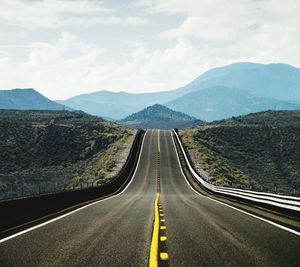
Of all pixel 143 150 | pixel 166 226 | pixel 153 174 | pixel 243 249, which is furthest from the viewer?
pixel 143 150

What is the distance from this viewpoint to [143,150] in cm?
8288

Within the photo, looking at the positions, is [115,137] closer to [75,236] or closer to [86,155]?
[86,155]

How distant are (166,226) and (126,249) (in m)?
Result: 4.03

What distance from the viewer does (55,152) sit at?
100062 millimetres

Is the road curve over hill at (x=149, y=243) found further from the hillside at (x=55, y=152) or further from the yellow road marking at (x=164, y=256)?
the hillside at (x=55, y=152)

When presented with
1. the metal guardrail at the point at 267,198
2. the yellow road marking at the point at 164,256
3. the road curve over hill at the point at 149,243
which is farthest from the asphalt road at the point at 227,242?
the metal guardrail at the point at 267,198

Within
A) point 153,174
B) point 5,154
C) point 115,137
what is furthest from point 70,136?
point 153,174

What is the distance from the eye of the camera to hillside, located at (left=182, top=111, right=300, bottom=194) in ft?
245

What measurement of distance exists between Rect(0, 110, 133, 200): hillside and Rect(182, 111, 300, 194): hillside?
15.3 metres

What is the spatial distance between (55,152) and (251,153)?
149 ft

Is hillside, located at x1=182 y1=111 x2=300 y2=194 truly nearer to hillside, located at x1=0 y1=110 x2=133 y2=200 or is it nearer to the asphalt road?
hillside, located at x1=0 y1=110 x2=133 y2=200

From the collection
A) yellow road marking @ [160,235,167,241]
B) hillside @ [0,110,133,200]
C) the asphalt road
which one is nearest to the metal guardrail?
the asphalt road

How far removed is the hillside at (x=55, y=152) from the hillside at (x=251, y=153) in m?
15.3

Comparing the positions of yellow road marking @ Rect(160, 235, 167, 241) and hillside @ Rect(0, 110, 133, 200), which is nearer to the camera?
yellow road marking @ Rect(160, 235, 167, 241)
